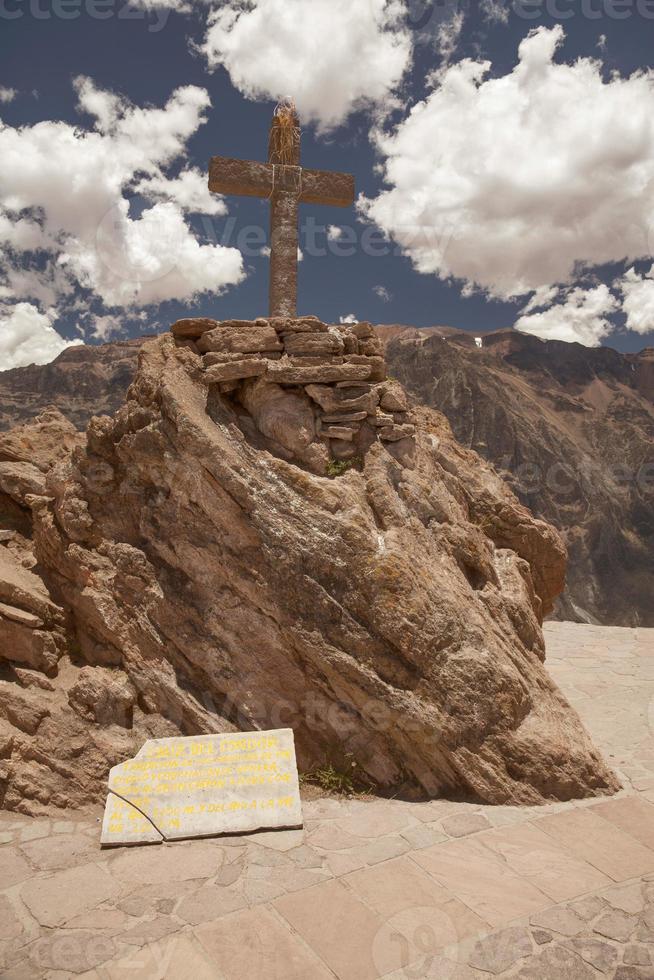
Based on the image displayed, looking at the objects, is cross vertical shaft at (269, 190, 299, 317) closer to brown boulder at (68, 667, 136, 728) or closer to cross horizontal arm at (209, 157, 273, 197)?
cross horizontal arm at (209, 157, 273, 197)

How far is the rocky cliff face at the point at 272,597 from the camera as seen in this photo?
553cm

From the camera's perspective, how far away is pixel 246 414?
6.77m

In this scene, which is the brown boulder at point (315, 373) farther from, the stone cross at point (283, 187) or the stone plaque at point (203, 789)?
the stone plaque at point (203, 789)

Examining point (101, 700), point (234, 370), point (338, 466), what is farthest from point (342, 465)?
point (101, 700)

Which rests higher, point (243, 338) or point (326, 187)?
point (326, 187)

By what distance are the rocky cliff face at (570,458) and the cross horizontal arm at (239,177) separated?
3711 centimetres

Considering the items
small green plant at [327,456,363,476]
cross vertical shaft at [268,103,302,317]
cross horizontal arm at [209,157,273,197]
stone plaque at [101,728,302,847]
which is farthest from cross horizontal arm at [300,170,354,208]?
stone plaque at [101,728,302,847]

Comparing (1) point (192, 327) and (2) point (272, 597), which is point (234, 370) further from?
(2) point (272, 597)

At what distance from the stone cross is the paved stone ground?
6.99 meters

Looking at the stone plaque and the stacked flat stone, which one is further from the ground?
the stacked flat stone

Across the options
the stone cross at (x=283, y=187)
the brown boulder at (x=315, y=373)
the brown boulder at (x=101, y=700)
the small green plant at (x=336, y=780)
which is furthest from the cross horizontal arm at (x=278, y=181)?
the small green plant at (x=336, y=780)

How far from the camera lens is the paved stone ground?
356 centimetres

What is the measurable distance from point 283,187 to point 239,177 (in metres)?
0.66

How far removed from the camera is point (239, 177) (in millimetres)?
9141
